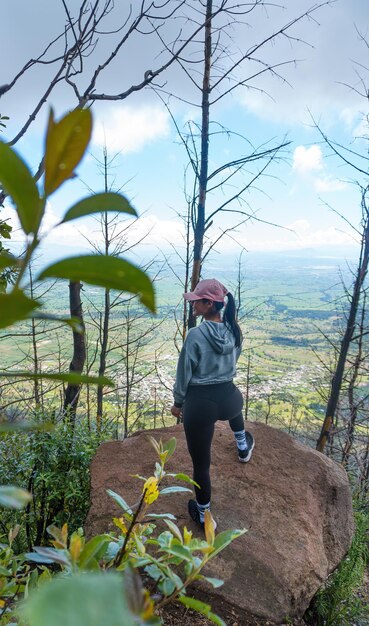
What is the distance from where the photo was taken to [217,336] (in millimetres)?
3012

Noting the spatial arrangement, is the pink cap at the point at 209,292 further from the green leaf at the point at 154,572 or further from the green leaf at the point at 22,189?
the green leaf at the point at 22,189

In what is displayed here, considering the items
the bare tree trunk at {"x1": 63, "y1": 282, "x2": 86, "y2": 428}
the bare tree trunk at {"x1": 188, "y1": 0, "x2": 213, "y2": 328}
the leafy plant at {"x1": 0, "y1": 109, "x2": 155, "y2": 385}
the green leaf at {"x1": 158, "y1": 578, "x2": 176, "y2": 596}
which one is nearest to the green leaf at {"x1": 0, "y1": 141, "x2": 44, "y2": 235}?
the leafy plant at {"x1": 0, "y1": 109, "x2": 155, "y2": 385}

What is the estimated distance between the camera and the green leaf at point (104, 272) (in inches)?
12.1

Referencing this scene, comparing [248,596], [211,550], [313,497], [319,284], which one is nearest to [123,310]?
[313,497]

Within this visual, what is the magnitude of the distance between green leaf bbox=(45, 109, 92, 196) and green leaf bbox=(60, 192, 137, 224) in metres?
0.03

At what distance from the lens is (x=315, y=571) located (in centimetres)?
308

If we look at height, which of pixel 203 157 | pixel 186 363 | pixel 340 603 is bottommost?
pixel 340 603

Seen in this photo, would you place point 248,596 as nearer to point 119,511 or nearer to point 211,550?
point 119,511

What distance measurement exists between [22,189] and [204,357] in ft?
9.06

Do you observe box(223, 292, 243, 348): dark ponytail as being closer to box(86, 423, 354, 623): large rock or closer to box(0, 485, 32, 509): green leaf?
box(86, 423, 354, 623): large rock

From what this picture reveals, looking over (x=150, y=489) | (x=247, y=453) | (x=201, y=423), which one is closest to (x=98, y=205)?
(x=150, y=489)

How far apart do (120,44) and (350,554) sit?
4715 mm

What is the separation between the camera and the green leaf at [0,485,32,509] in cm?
39

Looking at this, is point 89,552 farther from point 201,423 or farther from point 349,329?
point 349,329
